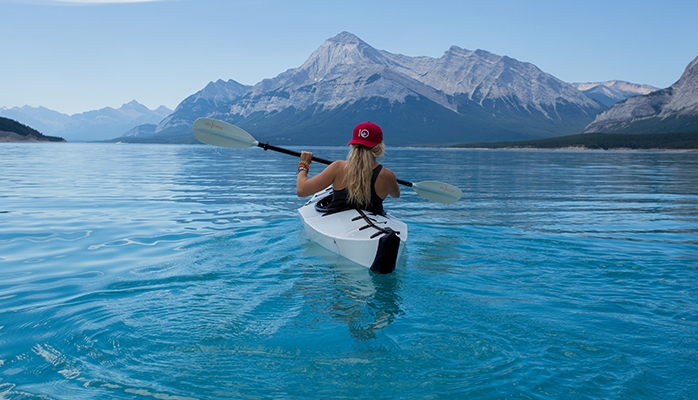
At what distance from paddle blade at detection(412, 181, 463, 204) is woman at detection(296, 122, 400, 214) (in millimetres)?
3845

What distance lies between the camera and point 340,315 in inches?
239

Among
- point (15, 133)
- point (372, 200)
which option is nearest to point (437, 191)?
point (372, 200)

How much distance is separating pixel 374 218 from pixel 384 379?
450cm

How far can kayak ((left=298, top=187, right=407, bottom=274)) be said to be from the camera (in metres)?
7.57

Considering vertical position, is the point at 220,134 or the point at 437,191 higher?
the point at 220,134

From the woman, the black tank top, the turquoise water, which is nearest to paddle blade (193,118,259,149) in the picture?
the turquoise water

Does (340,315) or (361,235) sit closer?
(340,315)

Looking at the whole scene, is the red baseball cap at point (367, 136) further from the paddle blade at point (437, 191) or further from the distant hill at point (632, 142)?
the distant hill at point (632, 142)

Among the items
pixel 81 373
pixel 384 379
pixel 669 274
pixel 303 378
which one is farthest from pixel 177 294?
pixel 669 274

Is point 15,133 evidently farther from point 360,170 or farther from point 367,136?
point 367,136

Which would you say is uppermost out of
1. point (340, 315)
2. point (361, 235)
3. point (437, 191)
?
point (437, 191)

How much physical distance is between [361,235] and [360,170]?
3.51 feet

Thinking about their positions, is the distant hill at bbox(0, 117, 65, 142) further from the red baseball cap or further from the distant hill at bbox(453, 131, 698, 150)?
the red baseball cap

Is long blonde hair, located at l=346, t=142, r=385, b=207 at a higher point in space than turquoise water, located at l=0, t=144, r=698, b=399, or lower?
higher
